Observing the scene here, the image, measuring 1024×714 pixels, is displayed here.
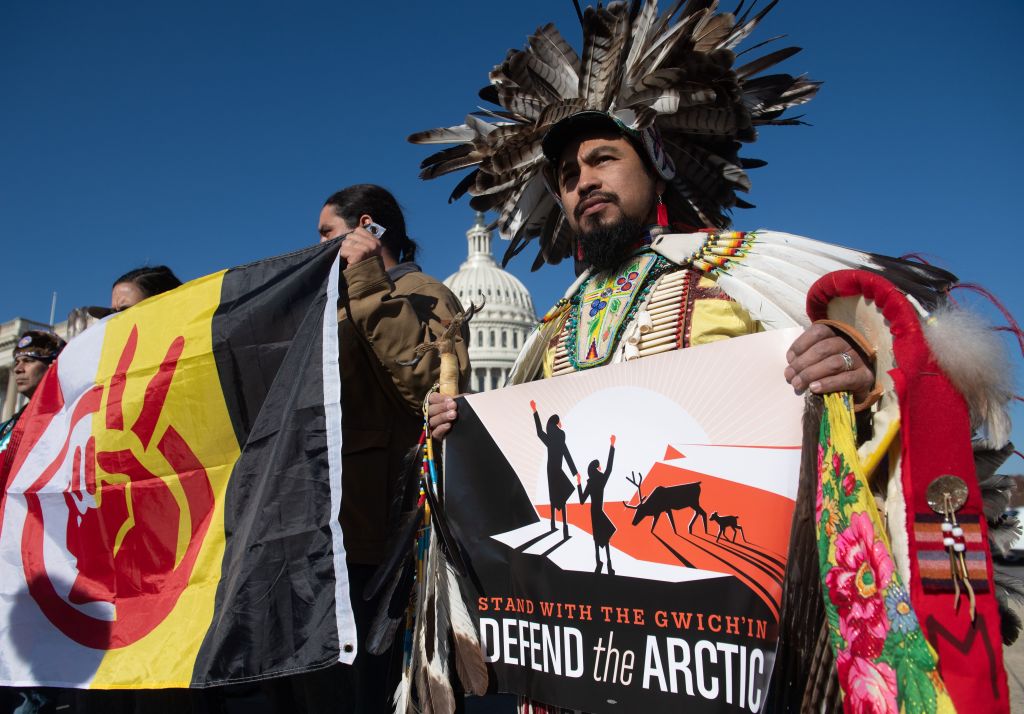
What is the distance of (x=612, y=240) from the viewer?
250 centimetres

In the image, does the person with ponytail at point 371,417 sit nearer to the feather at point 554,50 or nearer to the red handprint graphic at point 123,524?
the red handprint graphic at point 123,524

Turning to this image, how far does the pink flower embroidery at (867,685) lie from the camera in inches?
52.0

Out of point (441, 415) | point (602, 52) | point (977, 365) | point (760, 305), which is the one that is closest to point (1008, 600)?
point (977, 365)

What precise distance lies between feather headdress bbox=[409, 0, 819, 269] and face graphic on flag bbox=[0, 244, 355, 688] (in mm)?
909

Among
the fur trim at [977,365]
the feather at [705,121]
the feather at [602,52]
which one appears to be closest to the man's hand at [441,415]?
the feather at [602,52]

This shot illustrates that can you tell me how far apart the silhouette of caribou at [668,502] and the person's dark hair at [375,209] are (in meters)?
1.94

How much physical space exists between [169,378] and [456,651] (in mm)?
1694

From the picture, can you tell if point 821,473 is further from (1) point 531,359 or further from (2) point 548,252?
(2) point 548,252

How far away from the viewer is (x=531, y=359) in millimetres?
2686

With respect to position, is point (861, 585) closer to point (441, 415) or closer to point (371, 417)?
point (441, 415)

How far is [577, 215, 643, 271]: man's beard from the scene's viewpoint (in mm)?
2500

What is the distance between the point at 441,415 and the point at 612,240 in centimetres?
87

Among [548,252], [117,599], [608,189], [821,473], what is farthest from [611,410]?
[117,599]

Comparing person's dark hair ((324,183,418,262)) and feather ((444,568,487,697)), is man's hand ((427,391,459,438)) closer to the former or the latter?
feather ((444,568,487,697))
